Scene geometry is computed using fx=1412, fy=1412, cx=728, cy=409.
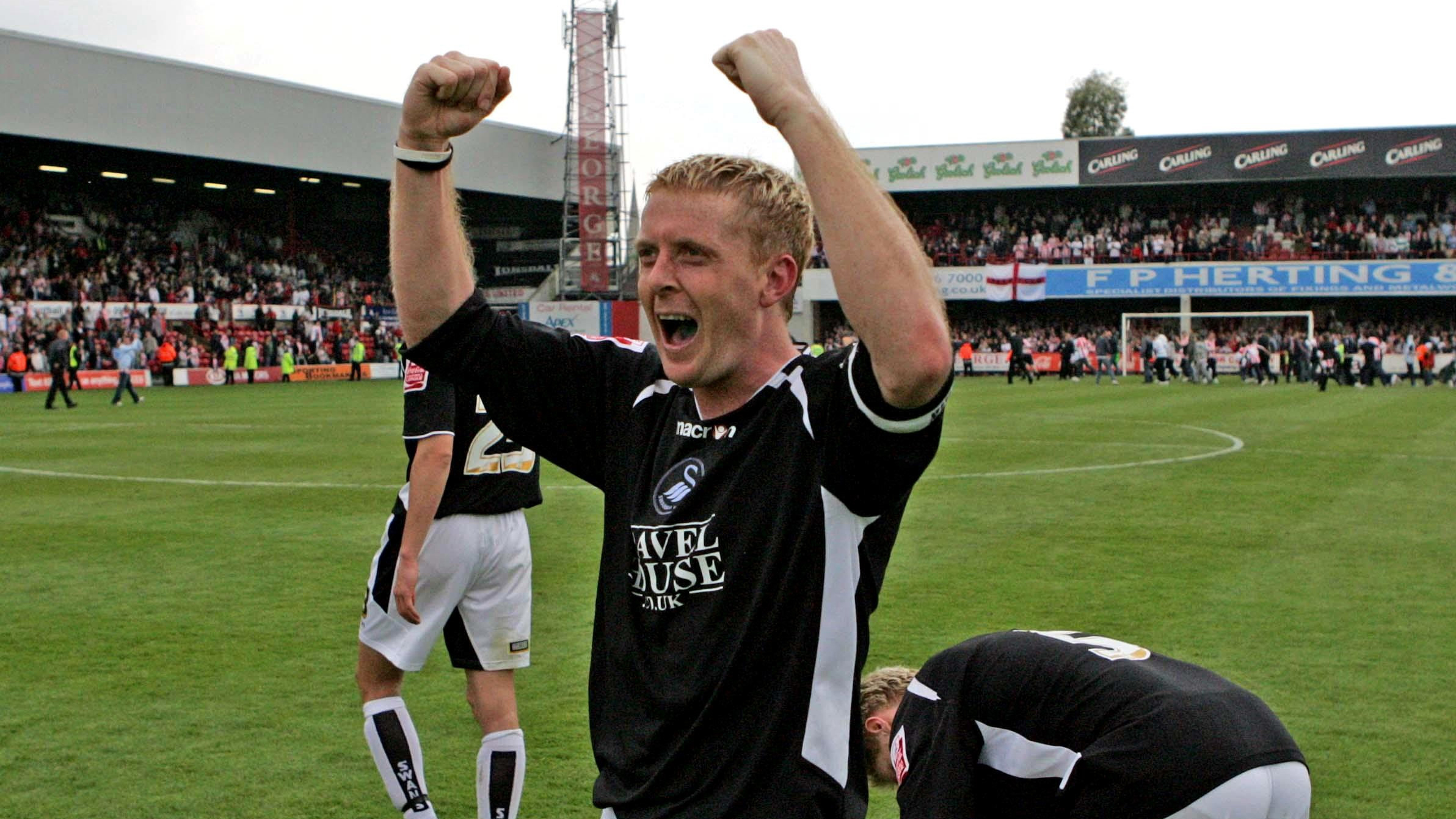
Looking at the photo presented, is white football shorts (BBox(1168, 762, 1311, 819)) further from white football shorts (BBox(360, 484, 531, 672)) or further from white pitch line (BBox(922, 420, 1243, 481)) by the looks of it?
white pitch line (BBox(922, 420, 1243, 481))

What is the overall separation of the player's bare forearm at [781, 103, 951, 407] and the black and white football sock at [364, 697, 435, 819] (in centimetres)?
338

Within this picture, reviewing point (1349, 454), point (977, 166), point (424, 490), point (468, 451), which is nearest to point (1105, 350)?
point (977, 166)

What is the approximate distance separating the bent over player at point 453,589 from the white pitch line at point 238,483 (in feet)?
32.5

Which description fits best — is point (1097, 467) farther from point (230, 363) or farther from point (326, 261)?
point (326, 261)

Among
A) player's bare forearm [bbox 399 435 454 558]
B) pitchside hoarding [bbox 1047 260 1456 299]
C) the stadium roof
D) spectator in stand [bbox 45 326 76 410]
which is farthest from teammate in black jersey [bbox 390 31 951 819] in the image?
pitchside hoarding [bbox 1047 260 1456 299]

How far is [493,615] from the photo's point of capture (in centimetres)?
531

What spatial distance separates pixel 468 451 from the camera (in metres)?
5.30

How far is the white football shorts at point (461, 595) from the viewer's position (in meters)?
5.07

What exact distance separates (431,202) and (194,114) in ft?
151

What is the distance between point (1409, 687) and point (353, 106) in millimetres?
47560

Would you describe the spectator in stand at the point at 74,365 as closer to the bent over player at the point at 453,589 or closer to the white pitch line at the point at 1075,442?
the white pitch line at the point at 1075,442

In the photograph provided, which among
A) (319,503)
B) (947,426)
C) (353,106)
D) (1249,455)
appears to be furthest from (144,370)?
(1249,455)

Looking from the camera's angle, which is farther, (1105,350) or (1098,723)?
(1105,350)

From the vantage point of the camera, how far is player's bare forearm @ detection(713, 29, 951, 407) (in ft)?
6.80
